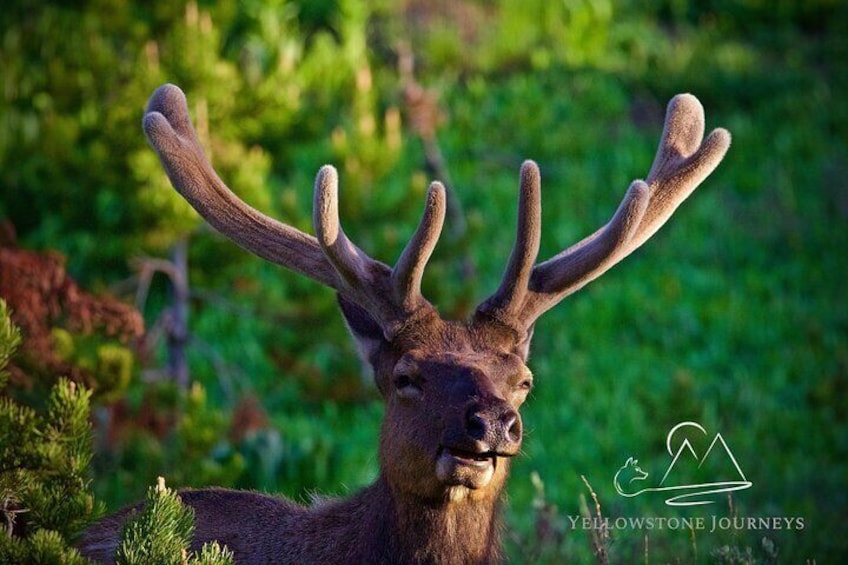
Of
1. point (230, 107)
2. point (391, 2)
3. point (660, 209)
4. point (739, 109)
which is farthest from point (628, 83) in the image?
point (660, 209)

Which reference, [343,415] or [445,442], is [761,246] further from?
[445,442]

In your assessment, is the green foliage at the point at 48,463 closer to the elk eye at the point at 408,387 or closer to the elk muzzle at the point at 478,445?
the elk eye at the point at 408,387

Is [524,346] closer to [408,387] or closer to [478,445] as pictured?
[408,387]

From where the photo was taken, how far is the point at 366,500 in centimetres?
475

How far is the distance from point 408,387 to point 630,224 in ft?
3.11

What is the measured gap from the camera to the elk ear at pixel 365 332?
16.2ft

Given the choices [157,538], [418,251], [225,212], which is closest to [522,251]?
[418,251]

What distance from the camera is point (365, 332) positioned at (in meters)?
4.95

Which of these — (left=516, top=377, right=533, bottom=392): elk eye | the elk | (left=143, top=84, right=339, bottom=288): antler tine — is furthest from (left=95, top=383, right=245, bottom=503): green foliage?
(left=516, top=377, right=533, bottom=392): elk eye

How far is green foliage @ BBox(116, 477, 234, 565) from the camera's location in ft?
13.1

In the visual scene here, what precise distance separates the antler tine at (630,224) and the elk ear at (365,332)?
1.27ft

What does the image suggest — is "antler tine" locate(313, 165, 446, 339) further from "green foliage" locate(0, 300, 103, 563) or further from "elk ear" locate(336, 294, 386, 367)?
"green foliage" locate(0, 300, 103, 563)

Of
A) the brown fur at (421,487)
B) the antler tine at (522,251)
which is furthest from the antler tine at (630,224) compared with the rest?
the brown fur at (421,487)

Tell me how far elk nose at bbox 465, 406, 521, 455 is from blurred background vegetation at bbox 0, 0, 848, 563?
1.40m
